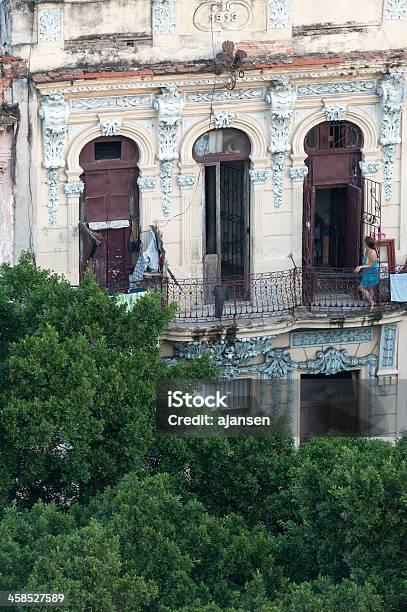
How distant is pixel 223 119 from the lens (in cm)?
5041

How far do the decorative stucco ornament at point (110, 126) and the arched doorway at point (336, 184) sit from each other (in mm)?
3729

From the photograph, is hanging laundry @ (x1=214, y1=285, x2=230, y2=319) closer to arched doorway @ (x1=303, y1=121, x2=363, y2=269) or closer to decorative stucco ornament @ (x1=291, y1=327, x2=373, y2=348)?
decorative stucco ornament @ (x1=291, y1=327, x2=373, y2=348)

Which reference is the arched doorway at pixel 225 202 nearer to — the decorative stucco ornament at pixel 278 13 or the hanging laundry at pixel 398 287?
the decorative stucco ornament at pixel 278 13

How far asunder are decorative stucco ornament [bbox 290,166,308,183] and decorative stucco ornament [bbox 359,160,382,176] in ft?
3.49

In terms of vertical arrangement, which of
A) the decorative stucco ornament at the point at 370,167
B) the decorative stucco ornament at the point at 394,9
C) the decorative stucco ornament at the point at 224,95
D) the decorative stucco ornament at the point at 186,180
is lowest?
the decorative stucco ornament at the point at 186,180

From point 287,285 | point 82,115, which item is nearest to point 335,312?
point 287,285

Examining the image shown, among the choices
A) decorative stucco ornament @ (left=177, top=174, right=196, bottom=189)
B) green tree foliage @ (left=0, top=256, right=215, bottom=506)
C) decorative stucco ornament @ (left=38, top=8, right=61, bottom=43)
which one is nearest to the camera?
green tree foliage @ (left=0, top=256, right=215, bottom=506)

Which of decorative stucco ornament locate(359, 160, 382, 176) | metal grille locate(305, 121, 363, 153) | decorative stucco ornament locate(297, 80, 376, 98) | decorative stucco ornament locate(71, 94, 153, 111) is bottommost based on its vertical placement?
decorative stucco ornament locate(359, 160, 382, 176)

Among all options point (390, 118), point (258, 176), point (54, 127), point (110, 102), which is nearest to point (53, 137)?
point (54, 127)

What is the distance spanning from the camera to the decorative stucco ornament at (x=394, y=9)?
50781 millimetres

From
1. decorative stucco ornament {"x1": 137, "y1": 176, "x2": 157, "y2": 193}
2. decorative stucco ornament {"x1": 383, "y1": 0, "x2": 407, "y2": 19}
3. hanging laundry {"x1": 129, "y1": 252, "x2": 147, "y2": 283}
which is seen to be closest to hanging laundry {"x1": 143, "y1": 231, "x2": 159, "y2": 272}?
hanging laundry {"x1": 129, "y1": 252, "x2": 147, "y2": 283}

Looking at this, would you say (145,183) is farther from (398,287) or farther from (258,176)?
(398,287)

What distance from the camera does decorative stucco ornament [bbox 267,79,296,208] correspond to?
50.5 m

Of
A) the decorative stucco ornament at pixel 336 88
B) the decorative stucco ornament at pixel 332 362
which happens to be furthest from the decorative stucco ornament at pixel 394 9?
the decorative stucco ornament at pixel 332 362
